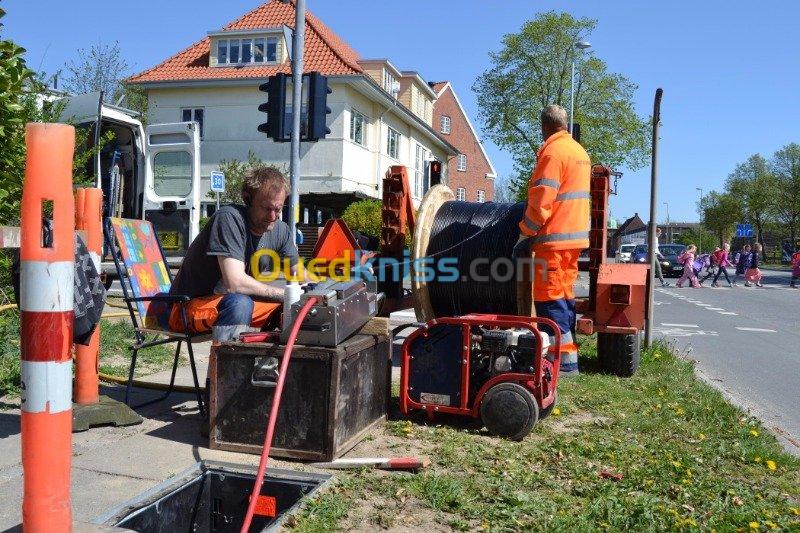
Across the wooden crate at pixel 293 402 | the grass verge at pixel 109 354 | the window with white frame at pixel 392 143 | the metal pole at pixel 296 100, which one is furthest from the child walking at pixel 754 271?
the wooden crate at pixel 293 402

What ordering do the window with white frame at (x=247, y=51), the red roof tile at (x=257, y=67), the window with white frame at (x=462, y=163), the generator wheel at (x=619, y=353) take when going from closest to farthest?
the generator wheel at (x=619, y=353), the red roof tile at (x=257, y=67), the window with white frame at (x=247, y=51), the window with white frame at (x=462, y=163)

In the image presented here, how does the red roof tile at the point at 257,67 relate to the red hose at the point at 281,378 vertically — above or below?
above

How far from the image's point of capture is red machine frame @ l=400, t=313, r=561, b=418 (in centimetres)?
505

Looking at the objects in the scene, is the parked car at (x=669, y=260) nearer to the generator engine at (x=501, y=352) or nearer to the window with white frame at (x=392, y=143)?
the window with white frame at (x=392, y=143)

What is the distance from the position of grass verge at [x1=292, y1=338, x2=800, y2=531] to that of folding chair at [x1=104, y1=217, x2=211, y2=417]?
165cm

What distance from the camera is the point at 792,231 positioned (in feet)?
250

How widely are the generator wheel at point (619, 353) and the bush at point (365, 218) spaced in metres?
19.3

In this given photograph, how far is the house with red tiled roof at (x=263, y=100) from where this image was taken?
104ft

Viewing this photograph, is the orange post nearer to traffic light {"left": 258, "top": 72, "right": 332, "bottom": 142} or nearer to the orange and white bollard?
the orange and white bollard

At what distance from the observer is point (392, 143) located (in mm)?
38281

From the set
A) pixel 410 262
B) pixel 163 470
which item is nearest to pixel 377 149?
pixel 410 262

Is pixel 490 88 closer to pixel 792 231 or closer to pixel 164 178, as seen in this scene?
pixel 792 231

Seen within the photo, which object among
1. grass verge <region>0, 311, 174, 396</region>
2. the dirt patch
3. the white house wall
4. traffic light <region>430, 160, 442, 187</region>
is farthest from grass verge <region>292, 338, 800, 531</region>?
the white house wall

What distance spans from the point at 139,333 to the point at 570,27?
54318mm
